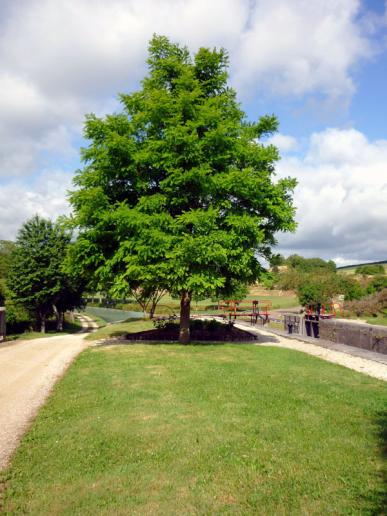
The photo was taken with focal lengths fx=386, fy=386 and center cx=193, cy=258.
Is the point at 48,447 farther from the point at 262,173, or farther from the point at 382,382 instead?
the point at 262,173

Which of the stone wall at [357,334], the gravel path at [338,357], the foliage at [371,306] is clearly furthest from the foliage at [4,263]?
the foliage at [371,306]

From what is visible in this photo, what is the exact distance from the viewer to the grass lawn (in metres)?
4.72

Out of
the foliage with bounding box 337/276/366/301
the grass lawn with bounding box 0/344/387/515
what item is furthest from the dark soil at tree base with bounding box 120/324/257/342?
the foliage with bounding box 337/276/366/301

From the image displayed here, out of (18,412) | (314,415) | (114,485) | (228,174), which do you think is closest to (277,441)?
(314,415)

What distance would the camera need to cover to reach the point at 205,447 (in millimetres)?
6160

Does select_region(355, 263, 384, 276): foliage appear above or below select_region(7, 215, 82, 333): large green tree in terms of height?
above

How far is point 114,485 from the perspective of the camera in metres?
5.11

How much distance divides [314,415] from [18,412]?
6.28 metres

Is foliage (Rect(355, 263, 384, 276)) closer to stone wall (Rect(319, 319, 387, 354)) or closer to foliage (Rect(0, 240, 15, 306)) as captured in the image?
stone wall (Rect(319, 319, 387, 354))

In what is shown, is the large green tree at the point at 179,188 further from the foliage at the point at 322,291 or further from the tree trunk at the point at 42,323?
the foliage at the point at 322,291

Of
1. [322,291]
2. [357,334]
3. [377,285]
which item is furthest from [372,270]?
[357,334]

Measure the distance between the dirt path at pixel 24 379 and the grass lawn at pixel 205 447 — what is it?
0.32 metres

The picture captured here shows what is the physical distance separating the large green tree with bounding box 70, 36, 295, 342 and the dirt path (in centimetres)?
380

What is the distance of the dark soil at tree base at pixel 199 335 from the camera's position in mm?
20719
